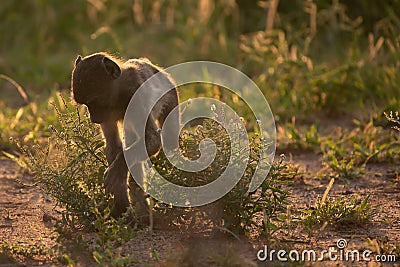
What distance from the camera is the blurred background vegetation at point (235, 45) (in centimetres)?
876

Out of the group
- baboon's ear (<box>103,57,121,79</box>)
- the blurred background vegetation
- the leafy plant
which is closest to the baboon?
baboon's ear (<box>103,57,121,79</box>)

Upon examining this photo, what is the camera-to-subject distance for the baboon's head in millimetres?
4984

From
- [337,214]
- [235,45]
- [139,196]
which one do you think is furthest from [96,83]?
[235,45]

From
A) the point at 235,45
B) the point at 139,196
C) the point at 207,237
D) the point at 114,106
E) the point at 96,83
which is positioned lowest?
the point at 207,237

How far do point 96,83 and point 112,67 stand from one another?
0.17 metres

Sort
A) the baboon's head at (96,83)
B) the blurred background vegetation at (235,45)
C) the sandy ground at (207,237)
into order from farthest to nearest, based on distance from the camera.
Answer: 1. the blurred background vegetation at (235,45)
2. the baboon's head at (96,83)
3. the sandy ground at (207,237)

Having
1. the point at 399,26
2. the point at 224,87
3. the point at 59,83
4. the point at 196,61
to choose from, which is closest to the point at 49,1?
the point at 59,83

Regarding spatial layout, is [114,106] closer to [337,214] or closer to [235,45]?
[337,214]

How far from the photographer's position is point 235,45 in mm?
11039

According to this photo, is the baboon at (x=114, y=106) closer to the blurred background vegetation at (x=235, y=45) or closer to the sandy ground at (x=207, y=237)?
the sandy ground at (x=207, y=237)

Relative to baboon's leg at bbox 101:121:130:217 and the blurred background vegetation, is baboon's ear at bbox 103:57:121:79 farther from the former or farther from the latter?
the blurred background vegetation

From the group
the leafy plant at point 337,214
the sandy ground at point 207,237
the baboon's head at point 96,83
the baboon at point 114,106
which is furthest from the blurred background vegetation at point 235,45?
the leafy plant at point 337,214

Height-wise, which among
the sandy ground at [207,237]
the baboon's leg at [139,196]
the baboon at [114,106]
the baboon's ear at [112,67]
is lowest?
the sandy ground at [207,237]

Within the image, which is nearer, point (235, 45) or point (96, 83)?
point (96, 83)
